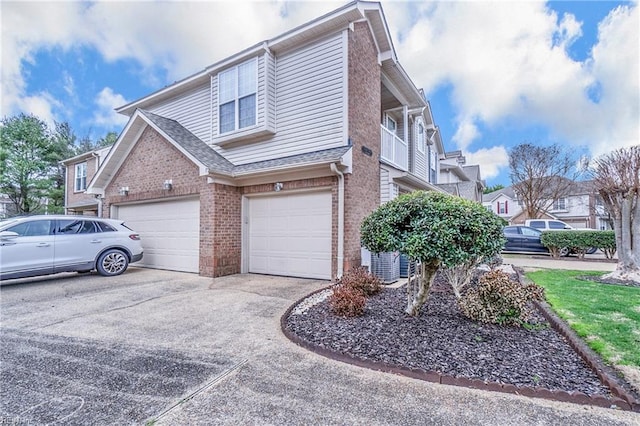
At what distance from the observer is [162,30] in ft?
35.8

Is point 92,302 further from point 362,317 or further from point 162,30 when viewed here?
point 162,30

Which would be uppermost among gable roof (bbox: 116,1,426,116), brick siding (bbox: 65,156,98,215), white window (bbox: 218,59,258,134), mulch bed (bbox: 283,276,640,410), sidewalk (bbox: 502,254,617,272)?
gable roof (bbox: 116,1,426,116)

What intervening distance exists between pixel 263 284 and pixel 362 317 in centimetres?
352

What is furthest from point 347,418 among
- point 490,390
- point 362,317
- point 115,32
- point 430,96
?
point 430,96

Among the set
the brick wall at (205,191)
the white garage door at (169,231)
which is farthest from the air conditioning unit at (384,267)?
the white garage door at (169,231)

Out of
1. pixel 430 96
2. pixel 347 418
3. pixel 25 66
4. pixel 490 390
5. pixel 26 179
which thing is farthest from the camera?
pixel 26 179

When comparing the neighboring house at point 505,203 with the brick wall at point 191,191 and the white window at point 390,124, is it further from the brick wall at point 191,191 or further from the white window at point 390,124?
the brick wall at point 191,191

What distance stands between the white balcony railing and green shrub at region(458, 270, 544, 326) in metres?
6.17

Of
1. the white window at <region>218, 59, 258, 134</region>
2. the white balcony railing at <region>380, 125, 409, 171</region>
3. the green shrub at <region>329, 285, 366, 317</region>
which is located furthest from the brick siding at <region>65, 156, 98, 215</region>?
the green shrub at <region>329, 285, 366, 317</region>

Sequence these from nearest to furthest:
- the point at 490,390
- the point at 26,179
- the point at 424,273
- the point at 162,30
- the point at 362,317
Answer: the point at 490,390, the point at 424,273, the point at 362,317, the point at 162,30, the point at 26,179

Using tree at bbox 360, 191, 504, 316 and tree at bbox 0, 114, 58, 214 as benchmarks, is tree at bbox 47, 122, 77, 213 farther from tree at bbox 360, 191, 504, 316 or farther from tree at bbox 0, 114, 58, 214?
tree at bbox 360, 191, 504, 316

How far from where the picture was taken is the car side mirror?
6.75 m

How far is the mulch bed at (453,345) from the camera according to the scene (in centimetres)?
284

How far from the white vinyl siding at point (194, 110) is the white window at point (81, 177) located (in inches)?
411
